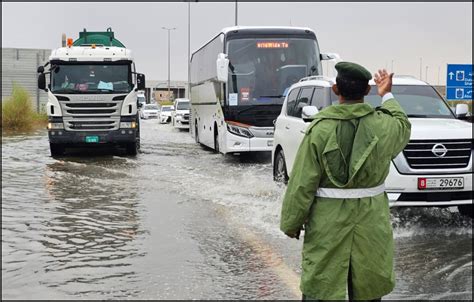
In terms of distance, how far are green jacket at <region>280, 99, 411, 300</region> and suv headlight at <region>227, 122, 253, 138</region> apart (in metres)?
11.8

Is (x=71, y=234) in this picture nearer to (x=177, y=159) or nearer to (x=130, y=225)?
(x=130, y=225)

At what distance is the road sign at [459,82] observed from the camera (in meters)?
18.7

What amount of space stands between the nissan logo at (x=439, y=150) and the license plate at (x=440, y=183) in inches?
12.0

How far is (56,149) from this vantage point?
1722 centimetres

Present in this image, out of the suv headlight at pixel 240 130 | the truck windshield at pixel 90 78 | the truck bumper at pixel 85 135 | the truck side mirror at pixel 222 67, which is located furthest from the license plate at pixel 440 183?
the truck windshield at pixel 90 78

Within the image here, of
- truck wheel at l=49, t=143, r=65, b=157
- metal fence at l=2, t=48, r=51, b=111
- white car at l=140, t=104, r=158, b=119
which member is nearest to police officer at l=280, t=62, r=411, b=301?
truck wheel at l=49, t=143, r=65, b=157

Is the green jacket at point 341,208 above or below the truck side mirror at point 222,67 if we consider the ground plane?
below

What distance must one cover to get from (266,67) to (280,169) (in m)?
5.33

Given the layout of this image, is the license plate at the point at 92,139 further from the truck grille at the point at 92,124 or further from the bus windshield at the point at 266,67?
the bus windshield at the point at 266,67

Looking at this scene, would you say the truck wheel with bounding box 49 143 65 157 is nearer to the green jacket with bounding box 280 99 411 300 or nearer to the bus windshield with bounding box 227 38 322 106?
the bus windshield with bounding box 227 38 322 106

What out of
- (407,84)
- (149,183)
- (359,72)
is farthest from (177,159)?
(359,72)

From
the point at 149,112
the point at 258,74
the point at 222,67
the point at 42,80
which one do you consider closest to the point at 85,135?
the point at 42,80

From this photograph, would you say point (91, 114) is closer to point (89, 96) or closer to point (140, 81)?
point (89, 96)

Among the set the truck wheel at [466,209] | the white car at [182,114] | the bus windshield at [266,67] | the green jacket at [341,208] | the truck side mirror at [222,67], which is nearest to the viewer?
the green jacket at [341,208]
